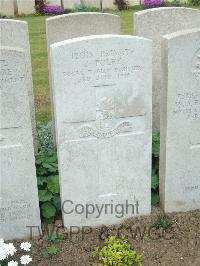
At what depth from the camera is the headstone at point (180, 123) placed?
4000 millimetres

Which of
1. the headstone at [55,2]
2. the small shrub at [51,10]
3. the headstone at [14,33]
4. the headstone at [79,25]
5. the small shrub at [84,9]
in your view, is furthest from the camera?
the headstone at [55,2]

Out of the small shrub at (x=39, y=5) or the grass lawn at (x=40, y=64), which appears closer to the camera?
the grass lawn at (x=40, y=64)

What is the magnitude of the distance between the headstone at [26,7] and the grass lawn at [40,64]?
1.95ft

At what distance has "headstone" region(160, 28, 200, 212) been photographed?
400 centimetres

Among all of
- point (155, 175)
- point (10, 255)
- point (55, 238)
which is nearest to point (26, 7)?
point (155, 175)

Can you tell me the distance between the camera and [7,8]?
642 inches

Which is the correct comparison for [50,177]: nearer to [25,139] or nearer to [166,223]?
[25,139]

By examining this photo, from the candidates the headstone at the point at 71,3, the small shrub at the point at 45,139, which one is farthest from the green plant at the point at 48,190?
the headstone at the point at 71,3

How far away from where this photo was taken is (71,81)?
388 centimetres

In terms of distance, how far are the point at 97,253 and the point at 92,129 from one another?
43.9 inches

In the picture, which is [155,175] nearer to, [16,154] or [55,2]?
[16,154]

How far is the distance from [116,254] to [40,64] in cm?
663

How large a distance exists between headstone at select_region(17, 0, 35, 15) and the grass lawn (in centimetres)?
59

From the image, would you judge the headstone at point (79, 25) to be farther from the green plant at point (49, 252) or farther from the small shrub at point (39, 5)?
the small shrub at point (39, 5)
